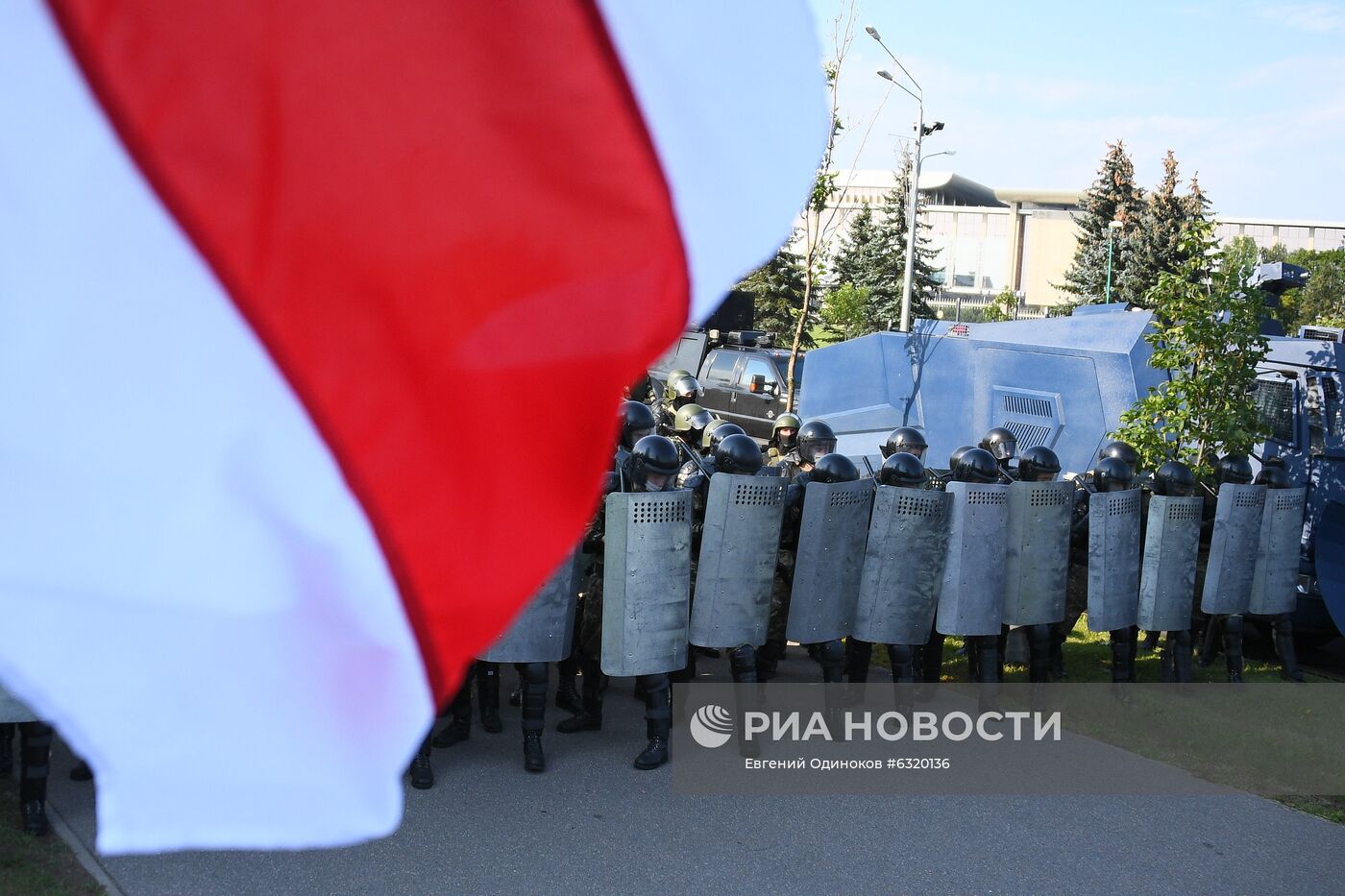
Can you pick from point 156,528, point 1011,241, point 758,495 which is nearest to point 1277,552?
point 758,495

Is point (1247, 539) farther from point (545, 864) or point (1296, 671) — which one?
point (545, 864)

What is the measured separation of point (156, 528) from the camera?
1.47m

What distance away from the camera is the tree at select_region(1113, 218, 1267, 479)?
9.48m

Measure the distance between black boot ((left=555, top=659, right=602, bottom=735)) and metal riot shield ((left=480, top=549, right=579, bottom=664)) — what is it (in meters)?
0.73

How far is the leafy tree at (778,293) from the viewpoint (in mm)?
33062

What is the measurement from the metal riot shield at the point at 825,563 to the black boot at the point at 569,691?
1.43 m

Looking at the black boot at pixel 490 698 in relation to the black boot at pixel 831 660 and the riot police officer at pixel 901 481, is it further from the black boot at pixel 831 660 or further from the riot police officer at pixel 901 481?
the riot police officer at pixel 901 481

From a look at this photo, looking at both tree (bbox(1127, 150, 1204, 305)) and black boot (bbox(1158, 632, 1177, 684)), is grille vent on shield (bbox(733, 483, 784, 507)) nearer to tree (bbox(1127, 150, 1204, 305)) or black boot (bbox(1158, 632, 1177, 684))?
black boot (bbox(1158, 632, 1177, 684))

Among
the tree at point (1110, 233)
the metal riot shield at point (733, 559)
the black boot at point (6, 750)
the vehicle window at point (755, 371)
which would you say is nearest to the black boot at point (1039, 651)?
the metal riot shield at point (733, 559)

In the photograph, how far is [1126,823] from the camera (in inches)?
242

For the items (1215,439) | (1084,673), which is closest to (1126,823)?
(1084,673)

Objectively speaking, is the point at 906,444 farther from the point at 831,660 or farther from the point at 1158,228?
the point at 1158,228

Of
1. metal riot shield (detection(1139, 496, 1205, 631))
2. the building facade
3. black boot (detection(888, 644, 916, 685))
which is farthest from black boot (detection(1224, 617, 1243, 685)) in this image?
the building facade

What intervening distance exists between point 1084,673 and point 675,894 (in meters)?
5.39
